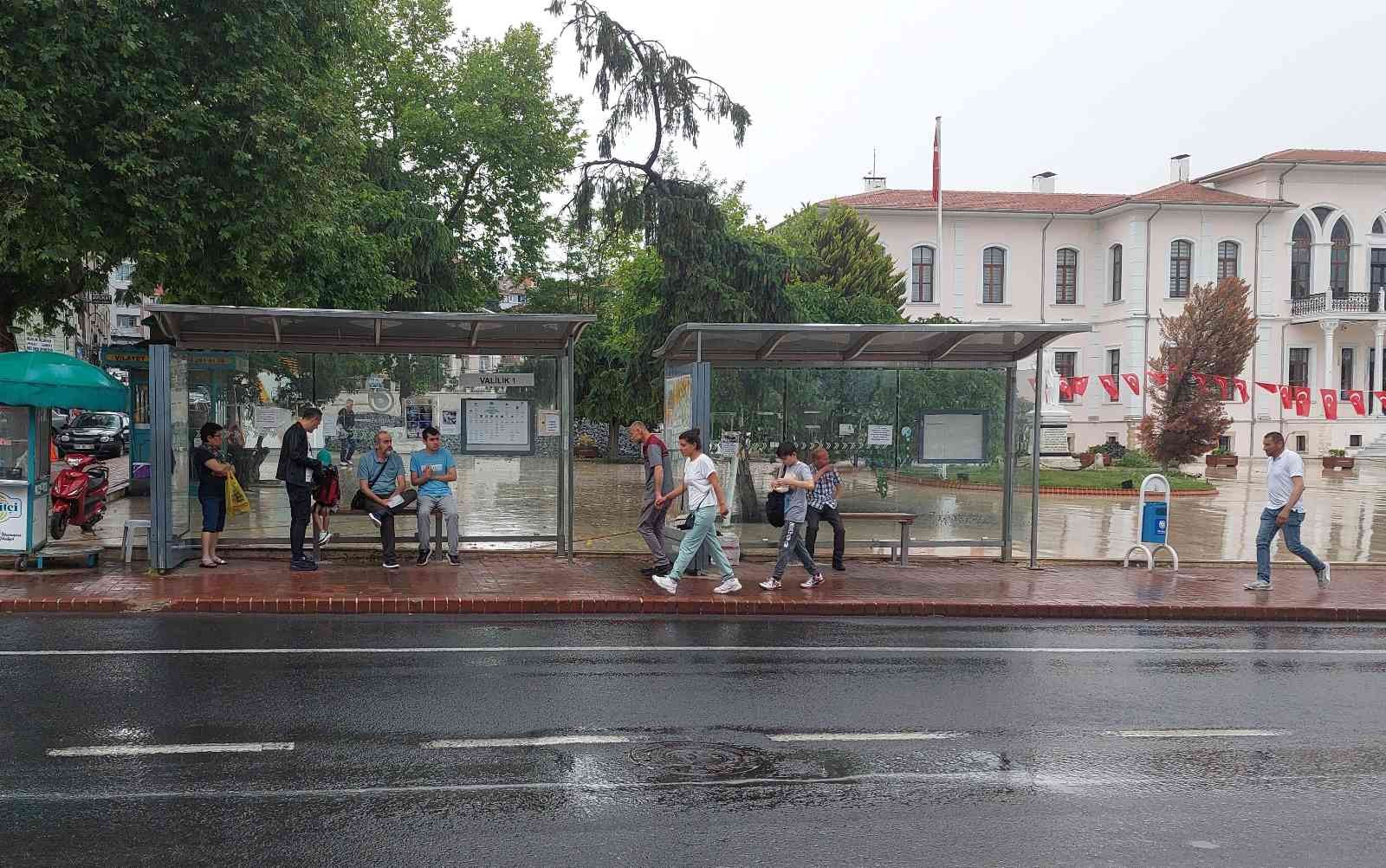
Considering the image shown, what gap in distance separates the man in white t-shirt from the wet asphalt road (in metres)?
3.38

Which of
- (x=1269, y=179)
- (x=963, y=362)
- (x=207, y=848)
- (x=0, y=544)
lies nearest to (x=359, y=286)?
(x=0, y=544)

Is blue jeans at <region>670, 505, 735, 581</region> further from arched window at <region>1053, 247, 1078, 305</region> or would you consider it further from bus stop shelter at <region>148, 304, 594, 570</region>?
arched window at <region>1053, 247, 1078, 305</region>

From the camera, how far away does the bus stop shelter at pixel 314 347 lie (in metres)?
12.1

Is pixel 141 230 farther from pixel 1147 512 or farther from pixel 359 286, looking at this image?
pixel 1147 512

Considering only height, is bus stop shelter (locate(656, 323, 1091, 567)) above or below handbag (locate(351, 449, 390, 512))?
above

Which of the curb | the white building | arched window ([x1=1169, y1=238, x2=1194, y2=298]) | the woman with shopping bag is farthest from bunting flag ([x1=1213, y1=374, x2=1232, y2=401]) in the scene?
the woman with shopping bag

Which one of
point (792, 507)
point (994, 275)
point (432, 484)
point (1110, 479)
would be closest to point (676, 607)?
point (792, 507)

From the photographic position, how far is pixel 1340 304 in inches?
1966

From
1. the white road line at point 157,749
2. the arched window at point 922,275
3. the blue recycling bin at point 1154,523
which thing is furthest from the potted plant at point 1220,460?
the white road line at point 157,749

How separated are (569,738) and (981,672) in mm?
3589

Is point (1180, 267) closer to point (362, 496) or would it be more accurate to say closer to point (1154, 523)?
point (1154, 523)

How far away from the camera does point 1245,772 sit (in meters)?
6.01

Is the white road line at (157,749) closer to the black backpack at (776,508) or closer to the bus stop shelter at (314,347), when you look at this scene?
the bus stop shelter at (314,347)

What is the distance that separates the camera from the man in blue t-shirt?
1291cm
